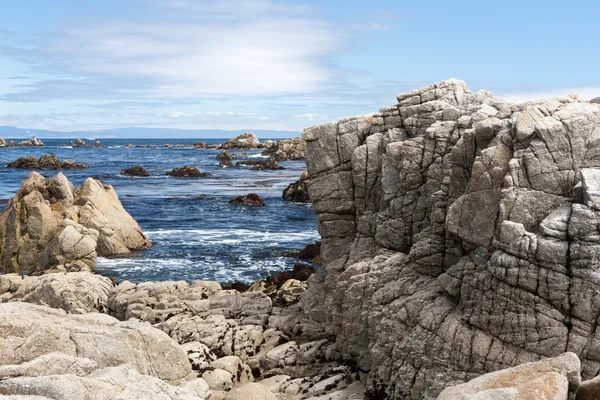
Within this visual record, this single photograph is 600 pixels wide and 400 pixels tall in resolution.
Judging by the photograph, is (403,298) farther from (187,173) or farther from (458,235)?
(187,173)

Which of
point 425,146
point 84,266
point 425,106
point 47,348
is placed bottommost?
point 84,266

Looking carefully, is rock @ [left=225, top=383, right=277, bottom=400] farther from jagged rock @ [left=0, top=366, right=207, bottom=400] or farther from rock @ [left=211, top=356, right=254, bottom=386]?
jagged rock @ [left=0, top=366, right=207, bottom=400]

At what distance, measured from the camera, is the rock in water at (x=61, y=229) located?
3925 cm

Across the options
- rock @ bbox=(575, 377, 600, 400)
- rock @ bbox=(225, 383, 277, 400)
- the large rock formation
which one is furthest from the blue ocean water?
rock @ bbox=(575, 377, 600, 400)

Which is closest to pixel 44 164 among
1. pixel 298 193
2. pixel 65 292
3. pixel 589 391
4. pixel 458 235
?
pixel 298 193

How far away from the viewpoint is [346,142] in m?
24.6

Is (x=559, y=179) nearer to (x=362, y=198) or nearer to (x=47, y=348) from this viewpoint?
(x=362, y=198)

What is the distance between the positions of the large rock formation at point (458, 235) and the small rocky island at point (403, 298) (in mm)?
45

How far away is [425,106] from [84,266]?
24642 millimetres

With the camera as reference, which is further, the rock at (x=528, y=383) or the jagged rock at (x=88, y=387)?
the jagged rock at (x=88, y=387)

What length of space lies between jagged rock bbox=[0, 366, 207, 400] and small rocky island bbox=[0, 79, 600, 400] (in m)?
0.04

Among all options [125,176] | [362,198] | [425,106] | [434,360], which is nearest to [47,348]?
[434,360]

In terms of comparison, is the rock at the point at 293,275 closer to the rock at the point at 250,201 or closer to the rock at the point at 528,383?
the rock at the point at 528,383

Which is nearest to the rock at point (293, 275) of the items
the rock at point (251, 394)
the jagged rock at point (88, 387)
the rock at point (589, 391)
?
the rock at point (251, 394)
